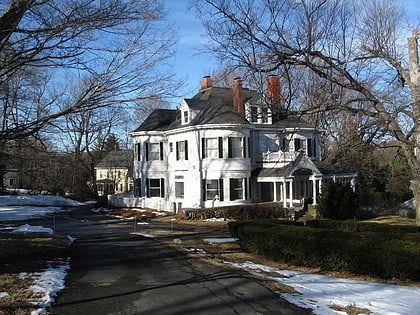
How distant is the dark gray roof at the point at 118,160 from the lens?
67050 mm

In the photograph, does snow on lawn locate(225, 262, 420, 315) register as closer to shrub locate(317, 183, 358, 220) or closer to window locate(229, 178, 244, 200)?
shrub locate(317, 183, 358, 220)

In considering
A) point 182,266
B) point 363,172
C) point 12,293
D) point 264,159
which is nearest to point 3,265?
point 12,293

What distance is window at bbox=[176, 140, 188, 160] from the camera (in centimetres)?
3419

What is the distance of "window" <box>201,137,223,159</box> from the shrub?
324 inches

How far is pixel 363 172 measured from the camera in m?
43.2

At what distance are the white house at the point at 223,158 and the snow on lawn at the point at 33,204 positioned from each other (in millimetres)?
10190

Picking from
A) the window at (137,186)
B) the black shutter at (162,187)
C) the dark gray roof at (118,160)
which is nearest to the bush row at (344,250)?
the black shutter at (162,187)

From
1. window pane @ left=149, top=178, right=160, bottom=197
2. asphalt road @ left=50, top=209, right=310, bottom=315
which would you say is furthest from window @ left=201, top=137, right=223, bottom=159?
asphalt road @ left=50, top=209, right=310, bottom=315

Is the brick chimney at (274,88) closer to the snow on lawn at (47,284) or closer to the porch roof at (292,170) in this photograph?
the porch roof at (292,170)

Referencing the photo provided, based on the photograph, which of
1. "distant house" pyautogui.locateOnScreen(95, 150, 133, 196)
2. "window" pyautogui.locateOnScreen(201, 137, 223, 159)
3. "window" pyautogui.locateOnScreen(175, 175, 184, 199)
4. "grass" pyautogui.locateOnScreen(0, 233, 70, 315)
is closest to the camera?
"grass" pyautogui.locateOnScreen(0, 233, 70, 315)

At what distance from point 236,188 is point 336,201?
756 centimetres

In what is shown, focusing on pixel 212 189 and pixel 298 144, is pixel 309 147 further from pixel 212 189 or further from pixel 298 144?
pixel 212 189

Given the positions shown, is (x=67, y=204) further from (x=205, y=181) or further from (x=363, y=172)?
(x=363, y=172)

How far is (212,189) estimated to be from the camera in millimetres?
32344
